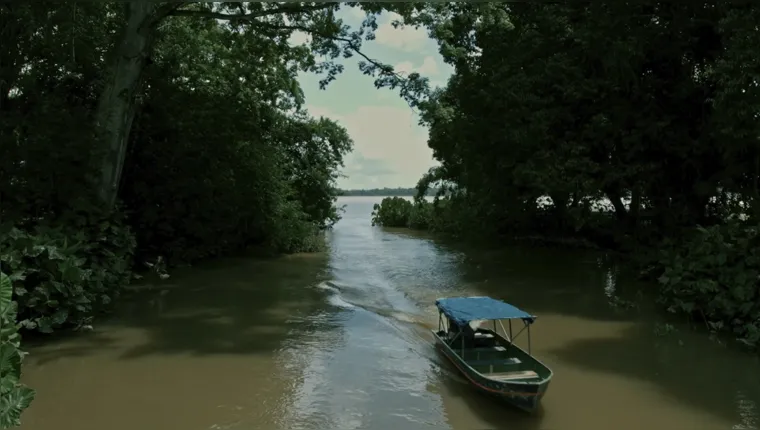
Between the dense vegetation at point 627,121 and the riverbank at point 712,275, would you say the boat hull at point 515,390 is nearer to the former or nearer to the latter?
the riverbank at point 712,275

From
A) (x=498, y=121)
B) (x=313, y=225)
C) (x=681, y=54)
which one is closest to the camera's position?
(x=681, y=54)

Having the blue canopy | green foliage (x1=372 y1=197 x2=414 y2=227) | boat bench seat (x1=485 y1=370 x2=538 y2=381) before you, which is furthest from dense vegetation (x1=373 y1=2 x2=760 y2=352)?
green foliage (x1=372 y1=197 x2=414 y2=227)

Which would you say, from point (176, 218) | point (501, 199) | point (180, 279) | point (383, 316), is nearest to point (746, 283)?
point (383, 316)

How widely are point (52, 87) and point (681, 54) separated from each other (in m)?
16.1

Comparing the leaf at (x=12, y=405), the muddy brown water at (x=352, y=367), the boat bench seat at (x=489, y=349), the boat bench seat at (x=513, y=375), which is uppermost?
the leaf at (x=12, y=405)

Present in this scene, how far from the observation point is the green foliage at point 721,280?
1073cm

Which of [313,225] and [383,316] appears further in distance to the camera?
[313,225]

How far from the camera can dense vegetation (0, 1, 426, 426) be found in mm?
11468

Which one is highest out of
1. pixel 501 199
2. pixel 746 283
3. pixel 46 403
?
pixel 501 199

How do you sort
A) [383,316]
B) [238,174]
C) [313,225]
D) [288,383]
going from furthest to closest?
[313,225]
[238,174]
[383,316]
[288,383]

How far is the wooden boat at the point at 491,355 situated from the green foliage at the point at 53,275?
20.2ft

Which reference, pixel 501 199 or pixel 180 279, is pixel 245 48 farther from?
pixel 501 199

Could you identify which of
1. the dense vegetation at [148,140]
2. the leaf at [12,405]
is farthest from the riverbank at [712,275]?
the leaf at [12,405]

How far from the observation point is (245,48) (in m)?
20.0
